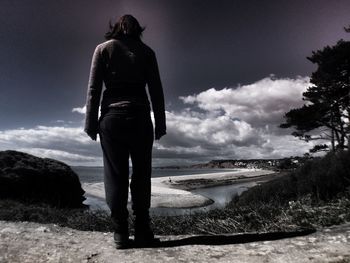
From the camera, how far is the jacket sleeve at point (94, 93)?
3373 millimetres

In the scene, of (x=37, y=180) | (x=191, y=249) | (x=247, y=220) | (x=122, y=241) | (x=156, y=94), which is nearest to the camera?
(x=191, y=249)

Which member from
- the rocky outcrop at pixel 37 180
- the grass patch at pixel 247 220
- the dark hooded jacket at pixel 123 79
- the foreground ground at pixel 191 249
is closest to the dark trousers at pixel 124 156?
the dark hooded jacket at pixel 123 79

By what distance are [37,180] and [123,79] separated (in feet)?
42.4

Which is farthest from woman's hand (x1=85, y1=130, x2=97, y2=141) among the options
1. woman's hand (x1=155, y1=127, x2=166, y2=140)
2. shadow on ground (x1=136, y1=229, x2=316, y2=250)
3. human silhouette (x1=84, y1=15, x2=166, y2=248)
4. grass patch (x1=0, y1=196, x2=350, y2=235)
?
grass patch (x1=0, y1=196, x2=350, y2=235)

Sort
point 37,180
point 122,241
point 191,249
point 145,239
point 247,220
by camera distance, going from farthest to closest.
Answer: point 37,180 < point 247,220 < point 145,239 < point 122,241 < point 191,249

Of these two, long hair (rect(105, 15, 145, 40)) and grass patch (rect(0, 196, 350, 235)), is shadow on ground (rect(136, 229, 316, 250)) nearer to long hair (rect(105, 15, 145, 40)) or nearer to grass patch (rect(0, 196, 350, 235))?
grass patch (rect(0, 196, 350, 235))

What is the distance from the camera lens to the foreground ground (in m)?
2.70

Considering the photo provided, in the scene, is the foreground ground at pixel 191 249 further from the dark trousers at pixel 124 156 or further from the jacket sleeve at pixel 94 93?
the jacket sleeve at pixel 94 93

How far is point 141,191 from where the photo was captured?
341 cm

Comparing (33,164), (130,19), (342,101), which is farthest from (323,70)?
(130,19)

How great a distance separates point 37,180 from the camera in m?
15.0

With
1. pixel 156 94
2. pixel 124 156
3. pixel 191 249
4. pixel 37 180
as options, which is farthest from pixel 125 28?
pixel 37 180

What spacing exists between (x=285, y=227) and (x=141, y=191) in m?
1.78

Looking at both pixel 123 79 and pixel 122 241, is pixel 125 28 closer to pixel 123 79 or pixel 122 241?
pixel 123 79
